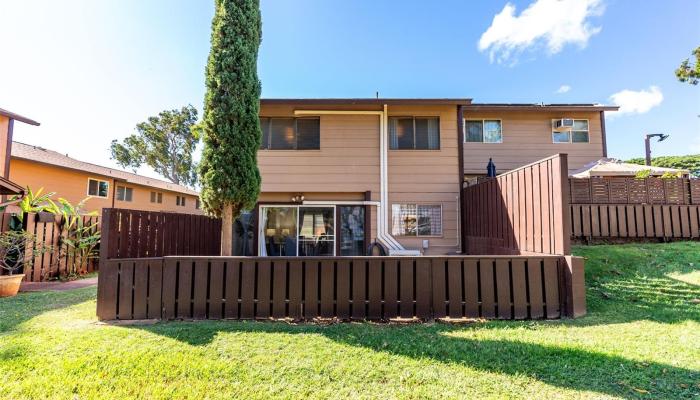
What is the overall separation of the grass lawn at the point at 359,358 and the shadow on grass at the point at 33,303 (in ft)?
0.16

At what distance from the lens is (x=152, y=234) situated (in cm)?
556

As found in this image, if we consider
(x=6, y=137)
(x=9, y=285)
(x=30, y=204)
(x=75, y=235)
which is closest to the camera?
(x=9, y=285)

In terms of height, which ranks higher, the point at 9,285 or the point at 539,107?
the point at 539,107

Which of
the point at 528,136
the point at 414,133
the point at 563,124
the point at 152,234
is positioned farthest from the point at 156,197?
the point at 563,124

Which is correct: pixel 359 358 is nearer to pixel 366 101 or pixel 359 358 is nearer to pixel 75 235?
pixel 366 101

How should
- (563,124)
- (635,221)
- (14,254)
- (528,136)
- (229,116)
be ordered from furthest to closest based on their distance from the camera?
(528,136), (563,124), (635,221), (14,254), (229,116)

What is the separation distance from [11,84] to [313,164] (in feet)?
43.6

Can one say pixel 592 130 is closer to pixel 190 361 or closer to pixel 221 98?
pixel 221 98

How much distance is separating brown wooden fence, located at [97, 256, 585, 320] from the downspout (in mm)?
4380

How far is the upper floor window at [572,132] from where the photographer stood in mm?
12438

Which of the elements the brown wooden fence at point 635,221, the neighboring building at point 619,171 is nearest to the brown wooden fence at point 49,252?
the brown wooden fence at point 635,221

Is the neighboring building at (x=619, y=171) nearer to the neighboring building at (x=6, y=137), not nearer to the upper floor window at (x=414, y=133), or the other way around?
the upper floor window at (x=414, y=133)

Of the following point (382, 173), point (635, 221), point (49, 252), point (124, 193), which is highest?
point (124, 193)

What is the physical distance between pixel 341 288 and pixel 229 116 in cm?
339
